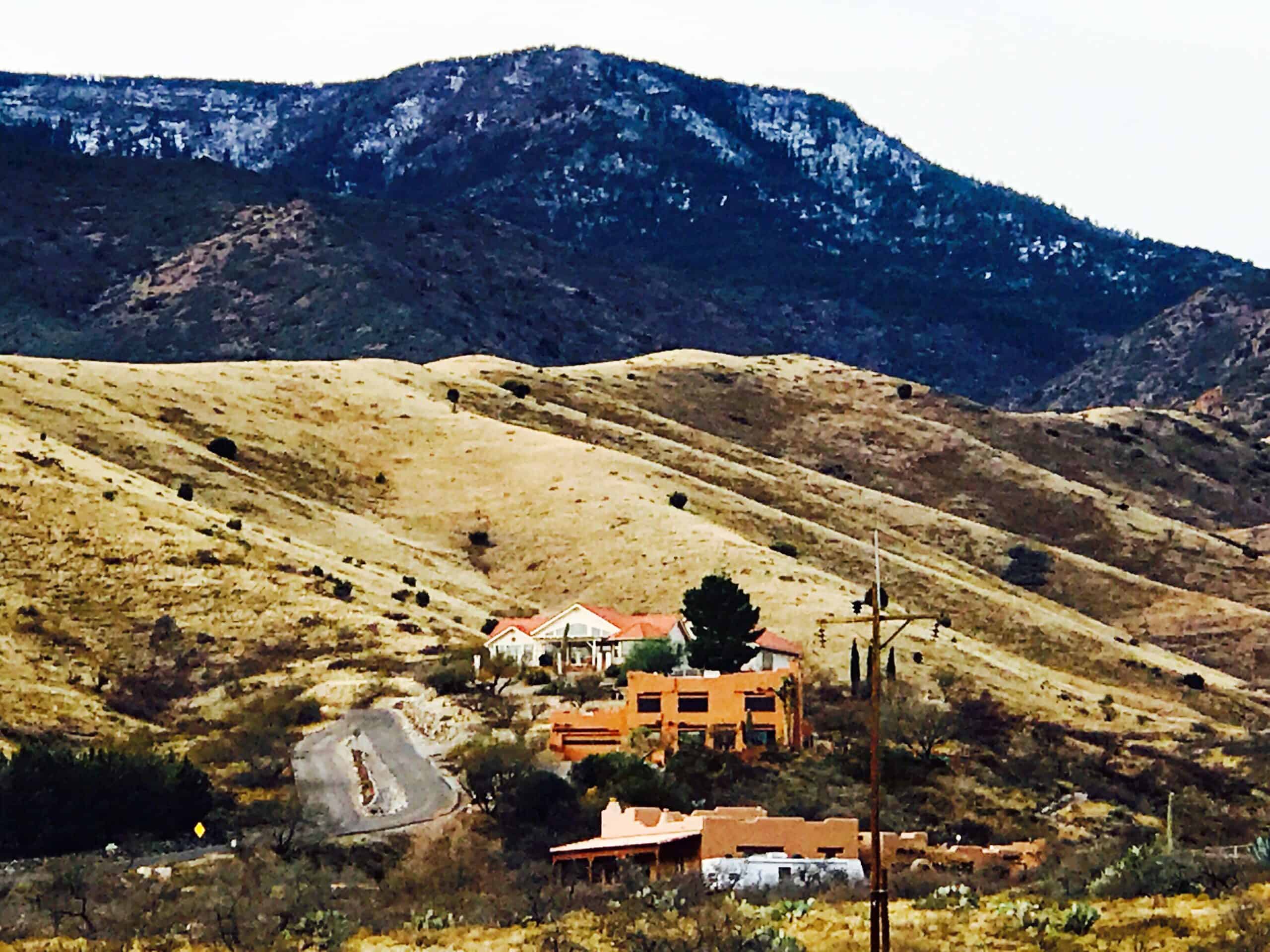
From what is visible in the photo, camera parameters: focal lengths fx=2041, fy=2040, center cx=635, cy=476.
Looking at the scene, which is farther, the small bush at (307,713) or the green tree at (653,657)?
the green tree at (653,657)

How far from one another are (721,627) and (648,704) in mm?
11836

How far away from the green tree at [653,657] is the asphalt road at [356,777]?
11128 millimetres

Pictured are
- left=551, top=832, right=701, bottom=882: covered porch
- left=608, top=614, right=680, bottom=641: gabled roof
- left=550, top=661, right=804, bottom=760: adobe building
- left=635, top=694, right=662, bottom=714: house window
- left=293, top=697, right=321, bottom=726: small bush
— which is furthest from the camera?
left=608, top=614, right=680, bottom=641: gabled roof

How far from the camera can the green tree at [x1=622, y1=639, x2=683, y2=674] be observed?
80.1 metres

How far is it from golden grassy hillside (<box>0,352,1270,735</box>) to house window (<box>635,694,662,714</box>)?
11868 millimetres

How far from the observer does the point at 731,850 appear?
4812 centimetres

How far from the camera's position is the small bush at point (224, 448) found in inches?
4424

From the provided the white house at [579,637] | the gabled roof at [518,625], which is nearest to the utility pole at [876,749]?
the white house at [579,637]

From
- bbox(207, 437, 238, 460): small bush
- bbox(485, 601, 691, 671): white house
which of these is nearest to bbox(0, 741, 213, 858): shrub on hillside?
bbox(485, 601, 691, 671): white house

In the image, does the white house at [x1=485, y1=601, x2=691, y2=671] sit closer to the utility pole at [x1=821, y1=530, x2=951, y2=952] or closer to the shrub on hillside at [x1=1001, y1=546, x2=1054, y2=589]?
the shrub on hillside at [x1=1001, y1=546, x2=1054, y2=589]

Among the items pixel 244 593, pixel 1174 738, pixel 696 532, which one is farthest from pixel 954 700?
pixel 244 593

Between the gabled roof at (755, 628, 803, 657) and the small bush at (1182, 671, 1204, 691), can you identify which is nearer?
the gabled roof at (755, 628, 803, 657)

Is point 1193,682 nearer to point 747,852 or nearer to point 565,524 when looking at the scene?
point 565,524

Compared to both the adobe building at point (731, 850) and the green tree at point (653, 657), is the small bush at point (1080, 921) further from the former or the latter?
the green tree at point (653, 657)
